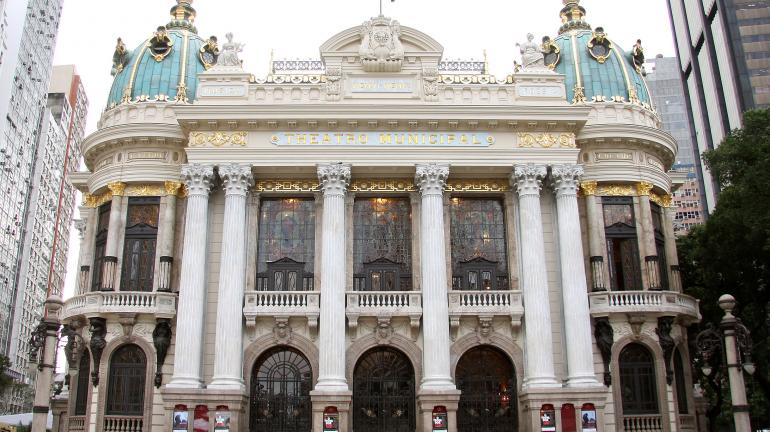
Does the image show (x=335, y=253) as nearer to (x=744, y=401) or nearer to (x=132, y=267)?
(x=132, y=267)

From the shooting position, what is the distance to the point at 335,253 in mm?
30656

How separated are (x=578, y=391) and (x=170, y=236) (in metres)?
18.1

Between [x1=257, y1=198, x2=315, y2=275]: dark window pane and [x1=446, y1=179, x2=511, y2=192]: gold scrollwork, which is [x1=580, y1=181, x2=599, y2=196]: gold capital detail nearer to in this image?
[x1=446, y1=179, x2=511, y2=192]: gold scrollwork

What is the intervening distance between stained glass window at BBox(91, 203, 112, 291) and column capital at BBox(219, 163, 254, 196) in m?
6.05

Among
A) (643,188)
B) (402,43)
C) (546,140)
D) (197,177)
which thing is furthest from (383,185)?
(643,188)

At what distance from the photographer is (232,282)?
30.3m

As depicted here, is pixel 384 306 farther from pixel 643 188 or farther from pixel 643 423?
pixel 643 188

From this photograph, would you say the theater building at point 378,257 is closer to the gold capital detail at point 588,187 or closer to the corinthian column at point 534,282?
the corinthian column at point 534,282

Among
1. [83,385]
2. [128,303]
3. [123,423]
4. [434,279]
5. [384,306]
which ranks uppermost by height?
[434,279]

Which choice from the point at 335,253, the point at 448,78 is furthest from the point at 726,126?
the point at 335,253

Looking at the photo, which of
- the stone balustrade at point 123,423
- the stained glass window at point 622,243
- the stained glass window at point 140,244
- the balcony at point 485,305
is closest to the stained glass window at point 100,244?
the stained glass window at point 140,244

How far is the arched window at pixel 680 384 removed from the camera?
32344 mm

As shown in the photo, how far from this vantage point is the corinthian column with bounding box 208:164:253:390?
29375 millimetres

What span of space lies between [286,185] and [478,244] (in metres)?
8.84
